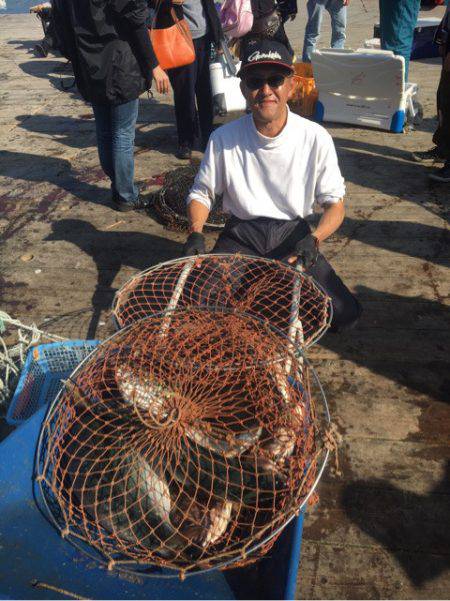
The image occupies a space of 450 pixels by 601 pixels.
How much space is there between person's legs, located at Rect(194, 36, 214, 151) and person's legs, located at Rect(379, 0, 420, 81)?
7.80 ft

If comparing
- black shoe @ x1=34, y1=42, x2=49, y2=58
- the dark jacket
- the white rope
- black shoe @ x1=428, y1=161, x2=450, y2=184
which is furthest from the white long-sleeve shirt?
black shoe @ x1=34, y1=42, x2=49, y2=58

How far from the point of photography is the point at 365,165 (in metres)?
5.69

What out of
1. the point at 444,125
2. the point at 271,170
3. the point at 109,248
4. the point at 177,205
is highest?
the point at 271,170

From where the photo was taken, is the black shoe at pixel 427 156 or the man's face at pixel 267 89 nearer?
the man's face at pixel 267 89

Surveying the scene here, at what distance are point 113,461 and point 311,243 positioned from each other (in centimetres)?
146

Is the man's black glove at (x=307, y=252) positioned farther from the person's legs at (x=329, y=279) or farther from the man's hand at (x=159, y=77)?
the man's hand at (x=159, y=77)

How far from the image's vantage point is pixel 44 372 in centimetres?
304

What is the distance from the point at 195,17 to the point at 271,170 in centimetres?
326

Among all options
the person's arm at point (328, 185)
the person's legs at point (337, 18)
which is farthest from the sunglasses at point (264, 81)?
the person's legs at point (337, 18)

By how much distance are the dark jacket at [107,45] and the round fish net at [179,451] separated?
9.21 feet

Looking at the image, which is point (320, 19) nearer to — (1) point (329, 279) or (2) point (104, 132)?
(2) point (104, 132)

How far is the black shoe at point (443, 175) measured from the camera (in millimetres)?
5121

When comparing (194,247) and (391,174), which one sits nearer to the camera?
(194,247)

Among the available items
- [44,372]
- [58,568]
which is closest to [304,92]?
[44,372]
